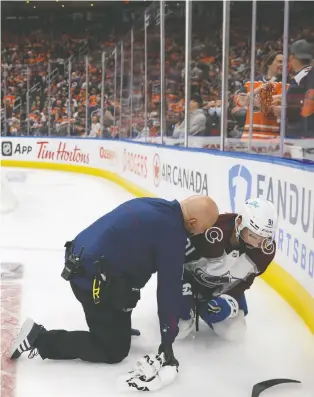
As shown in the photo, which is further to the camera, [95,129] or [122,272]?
[95,129]

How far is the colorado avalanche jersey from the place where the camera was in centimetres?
257

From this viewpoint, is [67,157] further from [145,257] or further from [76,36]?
[145,257]

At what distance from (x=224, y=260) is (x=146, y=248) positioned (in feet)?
1.83

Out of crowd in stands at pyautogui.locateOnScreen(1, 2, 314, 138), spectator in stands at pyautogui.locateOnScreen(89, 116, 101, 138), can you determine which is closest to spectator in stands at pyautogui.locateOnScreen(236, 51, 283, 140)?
crowd in stands at pyautogui.locateOnScreen(1, 2, 314, 138)

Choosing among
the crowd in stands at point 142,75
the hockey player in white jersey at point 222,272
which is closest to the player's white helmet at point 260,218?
the hockey player in white jersey at point 222,272

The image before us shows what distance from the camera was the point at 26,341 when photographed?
2.32 metres

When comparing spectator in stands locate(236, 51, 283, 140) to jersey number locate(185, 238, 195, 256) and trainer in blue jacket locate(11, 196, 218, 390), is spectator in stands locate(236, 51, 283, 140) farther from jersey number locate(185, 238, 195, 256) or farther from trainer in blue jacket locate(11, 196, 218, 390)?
trainer in blue jacket locate(11, 196, 218, 390)

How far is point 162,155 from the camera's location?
6508mm

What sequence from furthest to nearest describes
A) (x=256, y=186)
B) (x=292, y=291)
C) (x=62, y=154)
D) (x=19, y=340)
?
(x=62, y=154) < (x=256, y=186) < (x=292, y=291) < (x=19, y=340)

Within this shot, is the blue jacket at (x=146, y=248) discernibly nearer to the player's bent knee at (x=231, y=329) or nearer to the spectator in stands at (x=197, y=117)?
the player's bent knee at (x=231, y=329)

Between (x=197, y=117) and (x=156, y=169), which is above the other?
(x=197, y=117)

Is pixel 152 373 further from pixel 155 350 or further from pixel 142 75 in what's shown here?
pixel 142 75

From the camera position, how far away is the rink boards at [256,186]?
2984 millimetres

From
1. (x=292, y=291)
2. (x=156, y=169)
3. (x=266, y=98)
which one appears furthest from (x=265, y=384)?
(x=156, y=169)
